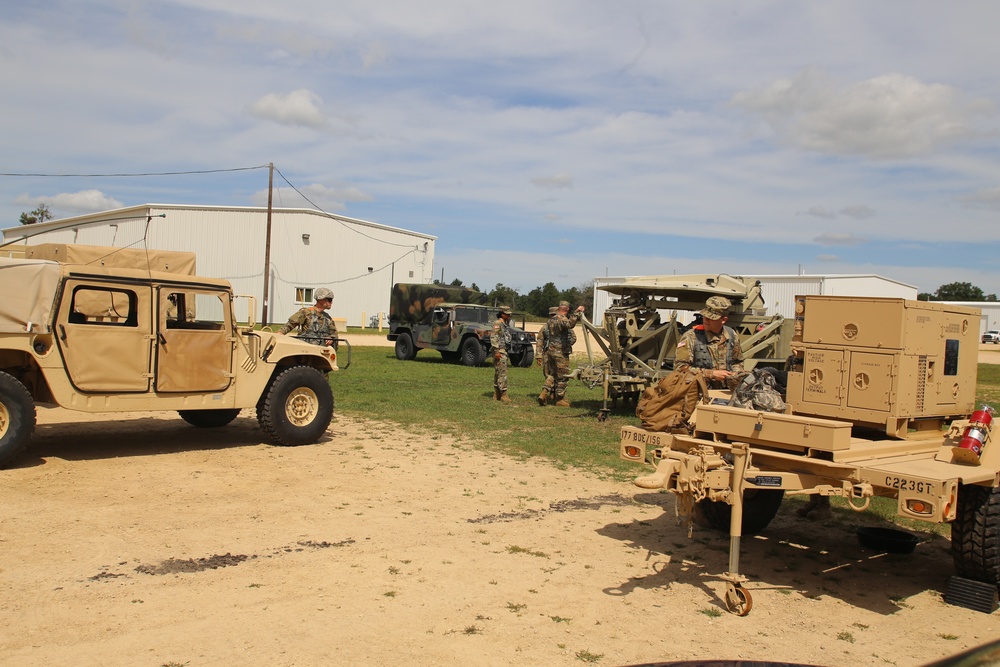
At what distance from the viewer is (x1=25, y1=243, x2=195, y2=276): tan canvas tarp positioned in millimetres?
8117

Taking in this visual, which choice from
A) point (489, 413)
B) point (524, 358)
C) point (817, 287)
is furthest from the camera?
point (817, 287)

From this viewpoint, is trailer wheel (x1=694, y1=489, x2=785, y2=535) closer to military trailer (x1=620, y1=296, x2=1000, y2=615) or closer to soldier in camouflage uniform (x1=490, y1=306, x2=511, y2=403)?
military trailer (x1=620, y1=296, x2=1000, y2=615)

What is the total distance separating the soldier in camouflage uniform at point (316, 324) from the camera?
10562 mm

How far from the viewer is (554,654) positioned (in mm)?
4078

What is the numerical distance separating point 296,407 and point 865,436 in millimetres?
6037

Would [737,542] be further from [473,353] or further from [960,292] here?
[960,292]

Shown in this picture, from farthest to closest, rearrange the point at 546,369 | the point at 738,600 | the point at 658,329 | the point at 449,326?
the point at 449,326 < the point at 546,369 < the point at 658,329 < the point at 738,600

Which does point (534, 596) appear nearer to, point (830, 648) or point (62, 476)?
point (830, 648)

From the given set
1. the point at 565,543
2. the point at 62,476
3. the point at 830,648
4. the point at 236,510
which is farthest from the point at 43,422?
the point at 830,648

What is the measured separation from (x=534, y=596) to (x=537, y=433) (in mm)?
5992

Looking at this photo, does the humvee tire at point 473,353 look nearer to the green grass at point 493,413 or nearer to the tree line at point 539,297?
the green grass at point 493,413

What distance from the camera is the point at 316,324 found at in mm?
10773

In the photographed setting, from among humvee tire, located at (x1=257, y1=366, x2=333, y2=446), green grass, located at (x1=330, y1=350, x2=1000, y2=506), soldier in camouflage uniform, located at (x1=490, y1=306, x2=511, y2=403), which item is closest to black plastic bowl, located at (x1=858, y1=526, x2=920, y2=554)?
green grass, located at (x1=330, y1=350, x2=1000, y2=506)

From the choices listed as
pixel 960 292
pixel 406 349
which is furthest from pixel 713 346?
pixel 960 292
